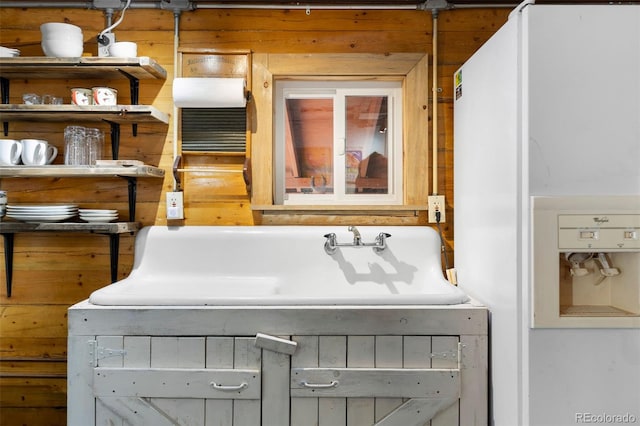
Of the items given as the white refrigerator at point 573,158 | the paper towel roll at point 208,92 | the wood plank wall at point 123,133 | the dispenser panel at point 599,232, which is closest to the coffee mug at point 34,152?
the wood plank wall at point 123,133

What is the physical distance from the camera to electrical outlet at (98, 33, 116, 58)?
2.01 m

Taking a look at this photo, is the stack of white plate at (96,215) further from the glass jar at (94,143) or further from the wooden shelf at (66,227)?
the glass jar at (94,143)

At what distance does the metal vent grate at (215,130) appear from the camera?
6.99ft

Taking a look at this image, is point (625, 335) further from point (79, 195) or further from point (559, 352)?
point (79, 195)

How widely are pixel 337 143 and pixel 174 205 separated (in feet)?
2.78

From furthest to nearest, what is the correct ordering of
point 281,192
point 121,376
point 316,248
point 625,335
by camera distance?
point 281,192
point 316,248
point 121,376
point 625,335

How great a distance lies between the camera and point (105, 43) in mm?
2014

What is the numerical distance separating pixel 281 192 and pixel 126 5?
1.15 m

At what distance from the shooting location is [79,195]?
216cm

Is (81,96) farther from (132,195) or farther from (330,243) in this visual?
(330,243)

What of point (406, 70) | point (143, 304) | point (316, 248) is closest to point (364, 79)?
point (406, 70)

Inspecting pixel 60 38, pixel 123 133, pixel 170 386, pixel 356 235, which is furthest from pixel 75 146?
pixel 356 235

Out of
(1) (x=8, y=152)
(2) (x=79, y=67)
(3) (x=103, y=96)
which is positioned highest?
(2) (x=79, y=67)

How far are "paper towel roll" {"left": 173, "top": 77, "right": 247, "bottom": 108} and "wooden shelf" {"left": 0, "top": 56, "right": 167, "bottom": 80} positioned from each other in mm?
155
